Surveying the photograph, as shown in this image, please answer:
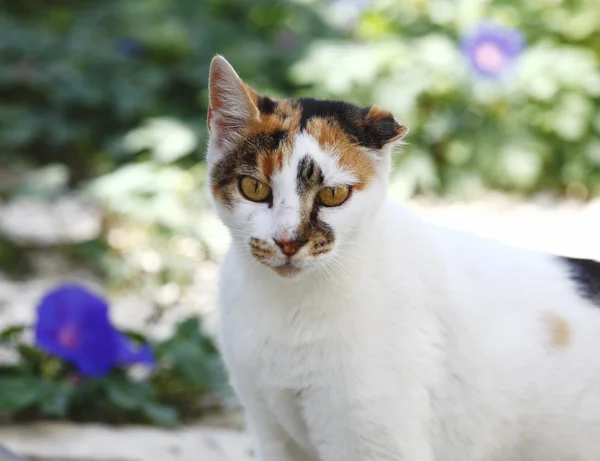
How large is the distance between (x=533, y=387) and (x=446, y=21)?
348 cm

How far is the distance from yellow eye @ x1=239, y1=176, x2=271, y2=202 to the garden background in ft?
6.30

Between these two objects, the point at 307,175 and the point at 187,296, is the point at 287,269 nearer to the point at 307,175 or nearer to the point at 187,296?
the point at 307,175

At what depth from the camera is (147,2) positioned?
5438mm

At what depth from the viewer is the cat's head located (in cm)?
158

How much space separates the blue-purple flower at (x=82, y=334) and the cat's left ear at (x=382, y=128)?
1219mm

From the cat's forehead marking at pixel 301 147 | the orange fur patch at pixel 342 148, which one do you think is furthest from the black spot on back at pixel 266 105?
the orange fur patch at pixel 342 148

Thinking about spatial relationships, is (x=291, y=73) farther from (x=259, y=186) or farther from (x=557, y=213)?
(x=259, y=186)

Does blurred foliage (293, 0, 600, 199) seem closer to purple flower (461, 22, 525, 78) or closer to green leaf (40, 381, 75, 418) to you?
purple flower (461, 22, 525, 78)

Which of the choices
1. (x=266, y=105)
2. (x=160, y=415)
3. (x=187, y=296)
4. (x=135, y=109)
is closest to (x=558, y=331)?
(x=266, y=105)

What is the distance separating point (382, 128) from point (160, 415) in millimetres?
1281

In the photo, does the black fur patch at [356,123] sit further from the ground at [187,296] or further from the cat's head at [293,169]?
the ground at [187,296]

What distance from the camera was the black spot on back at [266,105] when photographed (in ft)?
5.60

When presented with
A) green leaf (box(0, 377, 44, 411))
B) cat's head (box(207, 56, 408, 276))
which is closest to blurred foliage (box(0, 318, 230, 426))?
green leaf (box(0, 377, 44, 411))

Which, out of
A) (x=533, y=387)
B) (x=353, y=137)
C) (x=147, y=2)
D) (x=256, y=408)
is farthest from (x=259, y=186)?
(x=147, y=2)
